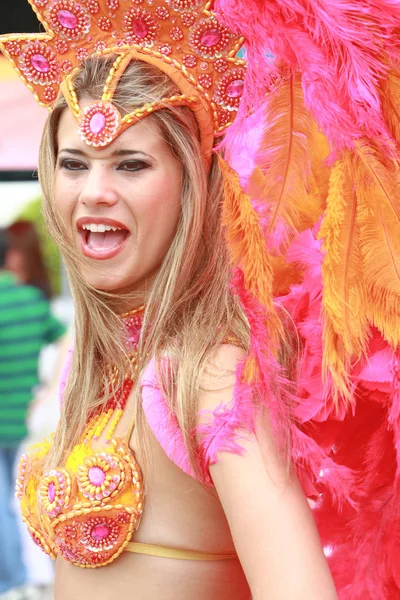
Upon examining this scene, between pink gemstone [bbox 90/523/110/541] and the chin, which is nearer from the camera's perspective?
pink gemstone [bbox 90/523/110/541]

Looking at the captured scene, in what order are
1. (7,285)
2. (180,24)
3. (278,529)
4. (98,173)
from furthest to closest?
(7,285)
(180,24)
(98,173)
(278,529)

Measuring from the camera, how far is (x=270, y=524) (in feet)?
4.84

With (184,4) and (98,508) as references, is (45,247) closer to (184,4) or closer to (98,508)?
(184,4)

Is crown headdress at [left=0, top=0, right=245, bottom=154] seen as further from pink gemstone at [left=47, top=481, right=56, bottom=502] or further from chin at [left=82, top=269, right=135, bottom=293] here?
pink gemstone at [left=47, top=481, right=56, bottom=502]

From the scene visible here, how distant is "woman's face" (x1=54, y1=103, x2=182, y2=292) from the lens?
6.07ft

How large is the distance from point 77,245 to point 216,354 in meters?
0.43

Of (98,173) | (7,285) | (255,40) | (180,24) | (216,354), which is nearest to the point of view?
(255,40)

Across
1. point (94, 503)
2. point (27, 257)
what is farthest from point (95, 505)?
point (27, 257)

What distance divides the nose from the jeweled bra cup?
1.57ft

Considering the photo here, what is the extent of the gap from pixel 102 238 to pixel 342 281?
0.56 metres

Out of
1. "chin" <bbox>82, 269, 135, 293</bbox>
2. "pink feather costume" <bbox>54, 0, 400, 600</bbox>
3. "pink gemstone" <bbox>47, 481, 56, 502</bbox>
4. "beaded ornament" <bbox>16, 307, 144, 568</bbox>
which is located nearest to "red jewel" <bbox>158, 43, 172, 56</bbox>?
"pink feather costume" <bbox>54, 0, 400, 600</bbox>

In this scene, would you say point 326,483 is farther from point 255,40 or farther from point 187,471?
point 255,40

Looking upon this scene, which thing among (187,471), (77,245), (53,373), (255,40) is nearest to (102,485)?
(187,471)

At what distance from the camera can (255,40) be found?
5.23ft
